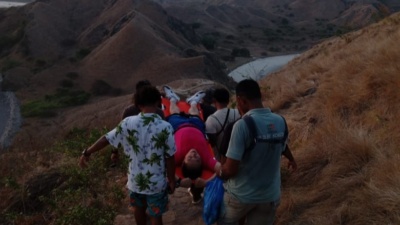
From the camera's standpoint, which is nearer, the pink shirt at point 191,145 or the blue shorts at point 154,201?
the blue shorts at point 154,201

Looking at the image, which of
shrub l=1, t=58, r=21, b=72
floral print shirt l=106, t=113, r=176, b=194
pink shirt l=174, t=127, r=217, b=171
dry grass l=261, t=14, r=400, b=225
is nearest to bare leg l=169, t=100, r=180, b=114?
pink shirt l=174, t=127, r=217, b=171

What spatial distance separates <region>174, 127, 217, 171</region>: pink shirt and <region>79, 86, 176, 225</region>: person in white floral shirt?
93 cm

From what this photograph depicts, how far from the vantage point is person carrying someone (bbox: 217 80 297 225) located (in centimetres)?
316

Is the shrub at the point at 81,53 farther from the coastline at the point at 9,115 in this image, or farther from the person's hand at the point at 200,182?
the person's hand at the point at 200,182

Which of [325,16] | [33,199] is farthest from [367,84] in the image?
[325,16]

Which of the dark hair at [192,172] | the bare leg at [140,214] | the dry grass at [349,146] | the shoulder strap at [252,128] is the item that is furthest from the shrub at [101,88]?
the shoulder strap at [252,128]

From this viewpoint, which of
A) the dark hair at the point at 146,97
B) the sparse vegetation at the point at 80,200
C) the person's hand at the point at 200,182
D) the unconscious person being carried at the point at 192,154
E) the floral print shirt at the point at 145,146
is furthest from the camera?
the unconscious person being carried at the point at 192,154

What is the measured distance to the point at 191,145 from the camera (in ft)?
16.0

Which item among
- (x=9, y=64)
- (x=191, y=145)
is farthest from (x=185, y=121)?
(x=9, y=64)

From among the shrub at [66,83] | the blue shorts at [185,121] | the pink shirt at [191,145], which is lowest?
the shrub at [66,83]

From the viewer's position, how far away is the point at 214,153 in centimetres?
508

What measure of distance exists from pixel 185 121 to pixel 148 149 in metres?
1.55

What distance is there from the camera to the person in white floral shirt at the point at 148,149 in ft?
12.1

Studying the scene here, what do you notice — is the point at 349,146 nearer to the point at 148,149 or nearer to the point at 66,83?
the point at 148,149
